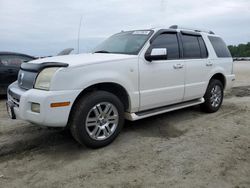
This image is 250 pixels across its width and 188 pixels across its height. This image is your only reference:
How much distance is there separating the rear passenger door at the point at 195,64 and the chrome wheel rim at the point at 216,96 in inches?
16.5

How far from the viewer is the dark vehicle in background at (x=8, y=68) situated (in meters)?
7.50

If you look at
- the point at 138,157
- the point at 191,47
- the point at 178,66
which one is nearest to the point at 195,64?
the point at 191,47

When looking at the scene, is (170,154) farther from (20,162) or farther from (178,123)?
(20,162)

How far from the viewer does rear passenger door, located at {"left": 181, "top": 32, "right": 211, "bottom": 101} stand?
202 inches

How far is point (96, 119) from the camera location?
12.5ft

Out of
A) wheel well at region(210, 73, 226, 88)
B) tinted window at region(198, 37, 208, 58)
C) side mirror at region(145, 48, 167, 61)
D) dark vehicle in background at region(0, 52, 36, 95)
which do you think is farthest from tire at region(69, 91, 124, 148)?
dark vehicle in background at region(0, 52, 36, 95)

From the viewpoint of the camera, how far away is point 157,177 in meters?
3.00

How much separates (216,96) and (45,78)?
4.11 m

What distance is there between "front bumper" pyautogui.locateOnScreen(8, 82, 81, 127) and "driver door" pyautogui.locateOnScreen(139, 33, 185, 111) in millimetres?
1272

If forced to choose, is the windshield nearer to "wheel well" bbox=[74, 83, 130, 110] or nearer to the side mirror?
the side mirror

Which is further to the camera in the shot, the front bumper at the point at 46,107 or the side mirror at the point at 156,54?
the side mirror at the point at 156,54

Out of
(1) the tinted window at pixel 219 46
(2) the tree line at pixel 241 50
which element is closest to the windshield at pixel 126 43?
(1) the tinted window at pixel 219 46

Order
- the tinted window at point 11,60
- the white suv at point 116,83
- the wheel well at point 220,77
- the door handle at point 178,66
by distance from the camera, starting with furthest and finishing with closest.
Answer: the tinted window at point 11,60, the wheel well at point 220,77, the door handle at point 178,66, the white suv at point 116,83

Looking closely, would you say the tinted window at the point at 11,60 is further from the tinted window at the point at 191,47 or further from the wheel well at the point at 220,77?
the wheel well at the point at 220,77
